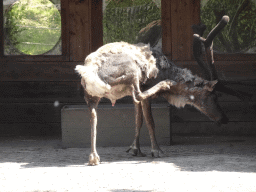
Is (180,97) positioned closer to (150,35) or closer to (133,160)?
(133,160)

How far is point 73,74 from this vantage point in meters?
7.18

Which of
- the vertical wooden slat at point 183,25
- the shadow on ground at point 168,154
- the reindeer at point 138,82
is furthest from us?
the vertical wooden slat at point 183,25

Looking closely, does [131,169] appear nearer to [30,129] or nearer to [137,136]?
[137,136]

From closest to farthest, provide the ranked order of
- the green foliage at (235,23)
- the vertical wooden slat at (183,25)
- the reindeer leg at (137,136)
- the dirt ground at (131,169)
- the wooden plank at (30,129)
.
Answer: the dirt ground at (131,169) < the reindeer leg at (137,136) < the vertical wooden slat at (183,25) < the green foliage at (235,23) < the wooden plank at (30,129)

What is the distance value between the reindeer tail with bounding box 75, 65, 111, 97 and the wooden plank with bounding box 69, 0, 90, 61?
2269 mm

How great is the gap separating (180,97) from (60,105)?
2.74 m

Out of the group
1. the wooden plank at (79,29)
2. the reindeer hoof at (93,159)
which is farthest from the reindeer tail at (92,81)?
the wooden plank at (79,29)

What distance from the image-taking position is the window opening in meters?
7.18

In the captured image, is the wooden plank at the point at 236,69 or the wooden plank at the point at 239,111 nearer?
the wooden plank at the point at 236,69

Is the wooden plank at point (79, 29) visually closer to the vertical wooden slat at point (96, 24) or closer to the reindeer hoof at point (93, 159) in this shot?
the vertical wooden slat at point (96, 24)

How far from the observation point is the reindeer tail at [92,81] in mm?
4711

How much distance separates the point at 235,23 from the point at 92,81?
3.52 m

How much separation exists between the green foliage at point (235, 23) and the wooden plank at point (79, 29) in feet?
6.75

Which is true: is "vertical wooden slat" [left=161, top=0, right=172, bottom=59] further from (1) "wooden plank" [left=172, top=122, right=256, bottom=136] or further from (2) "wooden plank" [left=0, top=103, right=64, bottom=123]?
(2) "wooden plank" [left=0, top=103, right=64, bottom=123]
